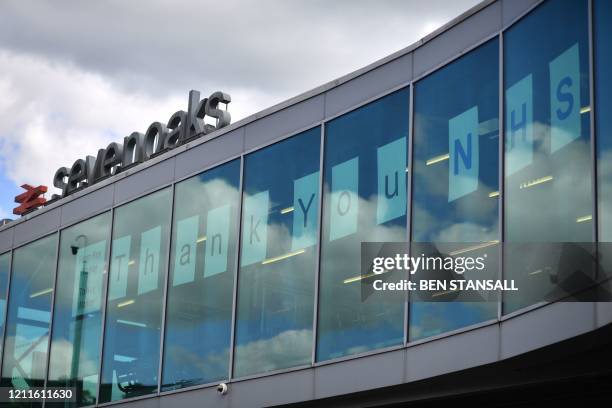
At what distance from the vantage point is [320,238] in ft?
75.9

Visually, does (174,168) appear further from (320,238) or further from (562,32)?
(562,32)

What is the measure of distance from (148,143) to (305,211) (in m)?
8.26

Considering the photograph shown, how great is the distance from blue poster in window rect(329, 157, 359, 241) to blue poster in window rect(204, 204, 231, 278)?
12.0 feet

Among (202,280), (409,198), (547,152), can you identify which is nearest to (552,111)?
(547,152)

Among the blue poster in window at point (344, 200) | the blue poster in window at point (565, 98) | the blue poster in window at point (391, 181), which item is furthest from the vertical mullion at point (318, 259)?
the blue poster in window at point (565, 98)

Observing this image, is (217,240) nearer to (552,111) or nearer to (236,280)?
(236,280)

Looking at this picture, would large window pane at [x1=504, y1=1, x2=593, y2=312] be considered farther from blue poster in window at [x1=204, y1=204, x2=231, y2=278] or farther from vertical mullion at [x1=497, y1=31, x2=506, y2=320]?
blue poster in window at [x1=204, y1=204, x2=231, y2=278]

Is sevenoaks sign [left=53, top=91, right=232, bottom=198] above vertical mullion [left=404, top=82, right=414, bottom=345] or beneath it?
above

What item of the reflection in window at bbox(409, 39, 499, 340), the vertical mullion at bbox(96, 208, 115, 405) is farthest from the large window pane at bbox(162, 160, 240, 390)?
the reflection in window at bbox(409, 39, 499, 340)

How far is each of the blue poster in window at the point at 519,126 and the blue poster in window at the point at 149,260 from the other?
11396mm

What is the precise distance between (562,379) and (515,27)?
19.5ft

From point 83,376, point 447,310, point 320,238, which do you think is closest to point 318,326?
point 320,238

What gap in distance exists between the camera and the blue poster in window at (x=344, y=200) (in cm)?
2252

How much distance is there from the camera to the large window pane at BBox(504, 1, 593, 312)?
16766mm
